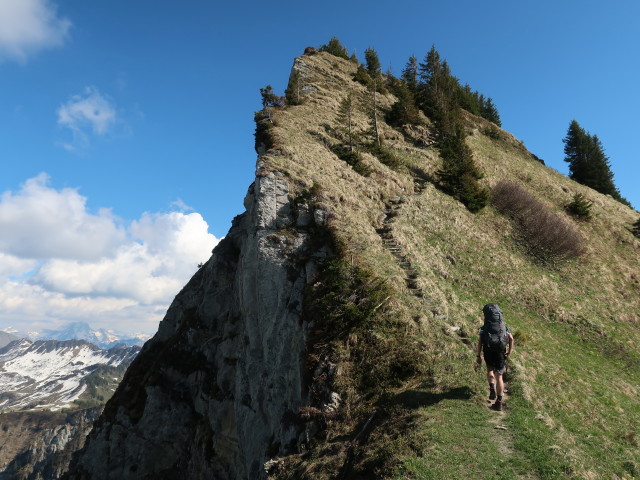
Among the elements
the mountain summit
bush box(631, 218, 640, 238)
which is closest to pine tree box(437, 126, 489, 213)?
the mountain summit

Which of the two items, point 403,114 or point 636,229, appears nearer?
point 636,229

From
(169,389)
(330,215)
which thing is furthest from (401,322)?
(169,389)

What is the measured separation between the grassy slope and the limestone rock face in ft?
14.7

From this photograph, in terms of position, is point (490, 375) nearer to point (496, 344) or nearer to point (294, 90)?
point (496, 344)

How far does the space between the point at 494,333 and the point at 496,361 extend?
3.00 feet

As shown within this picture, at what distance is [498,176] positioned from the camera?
46.6m

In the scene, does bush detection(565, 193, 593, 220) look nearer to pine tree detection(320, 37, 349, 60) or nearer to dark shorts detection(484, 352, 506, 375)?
dark shorts detection(484, 352, 506, 375)

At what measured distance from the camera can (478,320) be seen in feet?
64.3

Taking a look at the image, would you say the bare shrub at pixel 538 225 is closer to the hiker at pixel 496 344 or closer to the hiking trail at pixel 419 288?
the hiking trail at pixel 419 288

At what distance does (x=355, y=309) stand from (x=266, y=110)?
118 ft

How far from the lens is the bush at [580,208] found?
40.0 metres

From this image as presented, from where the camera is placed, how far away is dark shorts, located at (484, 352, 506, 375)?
1173cm

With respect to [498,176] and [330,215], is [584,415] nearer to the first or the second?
[330,215]

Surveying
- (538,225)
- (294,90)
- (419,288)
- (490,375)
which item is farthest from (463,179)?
(294,90)
